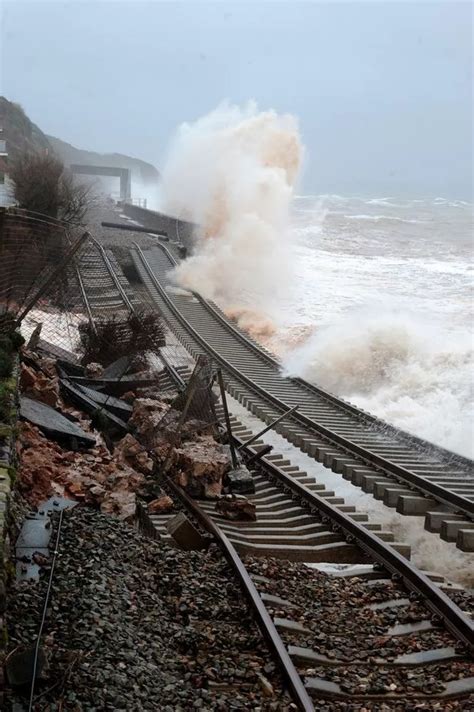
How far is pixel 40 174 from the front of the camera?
30922 millimetres

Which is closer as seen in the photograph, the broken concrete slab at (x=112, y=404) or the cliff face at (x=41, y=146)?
the broken concrete slab at (x=112, y=404)

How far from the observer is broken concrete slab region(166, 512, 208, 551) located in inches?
325

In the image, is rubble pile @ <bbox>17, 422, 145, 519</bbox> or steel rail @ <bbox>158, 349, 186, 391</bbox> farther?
steel rail @ <bbox>158, 349, 186, 391</bbox>

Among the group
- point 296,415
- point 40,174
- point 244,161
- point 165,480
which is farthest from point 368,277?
point 165,480

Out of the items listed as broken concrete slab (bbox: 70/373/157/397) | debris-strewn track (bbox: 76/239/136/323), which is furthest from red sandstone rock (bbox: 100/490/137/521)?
debris-strewn track (bbox: 76/239/136/323)

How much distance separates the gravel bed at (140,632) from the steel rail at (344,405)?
5.65 meters

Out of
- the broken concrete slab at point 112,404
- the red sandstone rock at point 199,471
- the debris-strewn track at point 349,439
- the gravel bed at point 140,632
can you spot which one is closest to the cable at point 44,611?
the gravel bed at point 140,632

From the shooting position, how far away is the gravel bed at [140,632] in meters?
4.96

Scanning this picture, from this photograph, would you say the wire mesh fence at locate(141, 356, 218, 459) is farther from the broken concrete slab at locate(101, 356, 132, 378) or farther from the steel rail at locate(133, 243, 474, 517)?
the broken concrete slab at locate(101, 356, 132, 378)

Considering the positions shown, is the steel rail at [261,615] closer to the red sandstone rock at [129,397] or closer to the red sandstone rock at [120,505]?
the red sandstone rock at [120,505]

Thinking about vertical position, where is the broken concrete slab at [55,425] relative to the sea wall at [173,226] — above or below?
below

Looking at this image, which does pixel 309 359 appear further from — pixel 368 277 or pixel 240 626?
pixel 368 277

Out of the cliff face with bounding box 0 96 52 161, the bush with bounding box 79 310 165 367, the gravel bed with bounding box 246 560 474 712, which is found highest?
the cliff face with bounding box 0 96 52 161

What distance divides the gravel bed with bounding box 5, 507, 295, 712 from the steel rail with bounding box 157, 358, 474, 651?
4.67 feet
